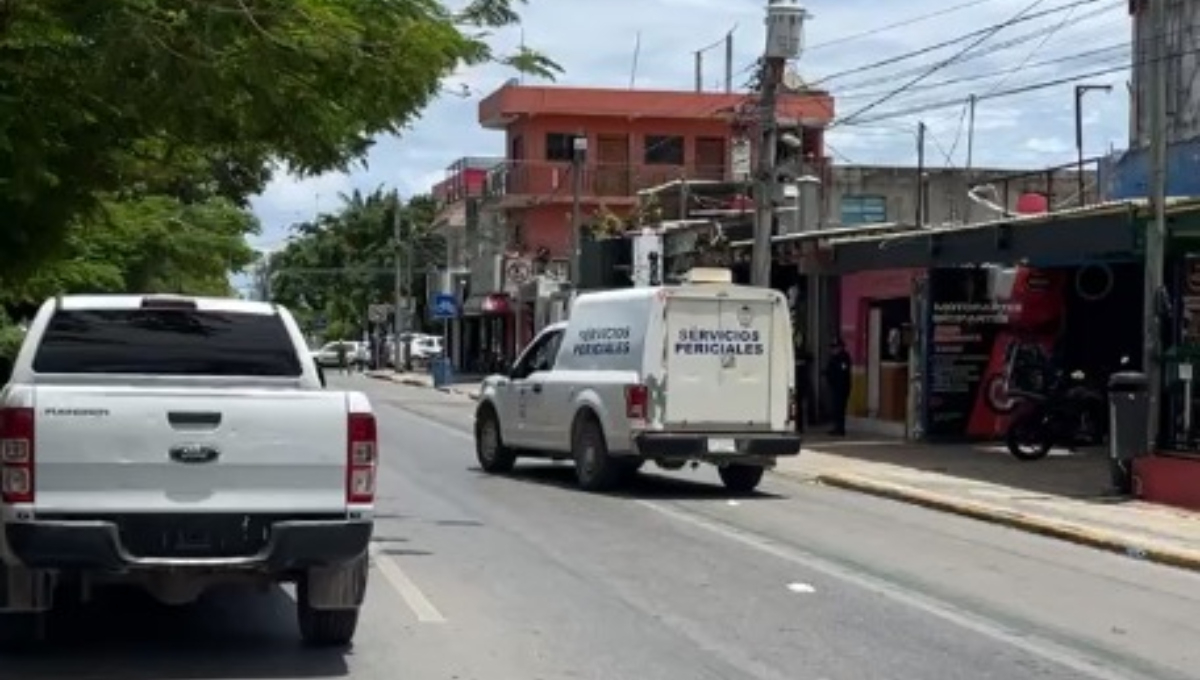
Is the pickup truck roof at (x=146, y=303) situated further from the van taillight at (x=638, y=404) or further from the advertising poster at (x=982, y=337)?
the advertising poster at (x=982, y=337)

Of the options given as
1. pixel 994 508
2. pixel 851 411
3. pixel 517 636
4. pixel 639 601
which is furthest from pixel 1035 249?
pixel 517 636

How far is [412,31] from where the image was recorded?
11914 mm

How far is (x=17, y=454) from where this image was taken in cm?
847

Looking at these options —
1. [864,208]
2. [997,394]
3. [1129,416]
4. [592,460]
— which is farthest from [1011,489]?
[864,208]

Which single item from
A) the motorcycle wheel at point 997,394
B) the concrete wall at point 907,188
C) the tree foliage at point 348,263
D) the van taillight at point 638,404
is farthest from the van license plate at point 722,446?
the tree foliage at point 348,263

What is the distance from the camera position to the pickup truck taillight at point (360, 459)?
892 centimetres

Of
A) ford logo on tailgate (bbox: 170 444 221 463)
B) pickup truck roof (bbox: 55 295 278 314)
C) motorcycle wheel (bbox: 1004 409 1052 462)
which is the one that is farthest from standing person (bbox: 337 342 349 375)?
ford logo on tailgate (bbox: 170 444 221 463)

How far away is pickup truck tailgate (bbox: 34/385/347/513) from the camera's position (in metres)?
8.49

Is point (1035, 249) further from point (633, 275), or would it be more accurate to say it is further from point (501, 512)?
point (633, 275)

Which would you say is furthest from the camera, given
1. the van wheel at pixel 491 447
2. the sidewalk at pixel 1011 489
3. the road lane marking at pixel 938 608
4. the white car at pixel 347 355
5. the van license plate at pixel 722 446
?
the white car at pixel 347 355

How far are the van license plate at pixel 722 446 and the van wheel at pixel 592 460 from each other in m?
1.09

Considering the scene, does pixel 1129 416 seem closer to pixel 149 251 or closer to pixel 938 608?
pixel 938 608

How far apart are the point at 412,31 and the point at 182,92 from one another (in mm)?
1846

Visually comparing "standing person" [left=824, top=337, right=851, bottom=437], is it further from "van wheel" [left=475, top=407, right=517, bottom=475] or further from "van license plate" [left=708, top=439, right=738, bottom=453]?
"van license plate" [left=708, top=439, right=738, bottom=453]
